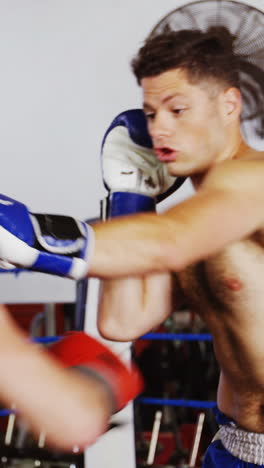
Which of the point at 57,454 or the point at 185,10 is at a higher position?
the point at 185,10

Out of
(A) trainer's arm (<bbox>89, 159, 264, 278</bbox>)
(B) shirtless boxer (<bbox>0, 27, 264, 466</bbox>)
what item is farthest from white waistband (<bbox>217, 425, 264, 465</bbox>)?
(A) trainer's arm (<bbox>89, 159, 264, 278</bbox>)

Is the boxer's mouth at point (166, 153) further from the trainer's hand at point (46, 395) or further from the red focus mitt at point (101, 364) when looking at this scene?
the trainer's hand at point (46, 395)

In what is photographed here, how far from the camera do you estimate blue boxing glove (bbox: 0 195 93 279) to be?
878mm

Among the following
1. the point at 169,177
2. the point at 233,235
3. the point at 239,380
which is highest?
the point at 169,177

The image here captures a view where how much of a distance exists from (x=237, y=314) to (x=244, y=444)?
266mm

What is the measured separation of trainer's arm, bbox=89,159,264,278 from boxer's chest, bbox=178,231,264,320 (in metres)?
0.24

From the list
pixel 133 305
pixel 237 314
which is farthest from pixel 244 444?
pixel 133 305

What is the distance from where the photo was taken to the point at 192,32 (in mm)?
1524

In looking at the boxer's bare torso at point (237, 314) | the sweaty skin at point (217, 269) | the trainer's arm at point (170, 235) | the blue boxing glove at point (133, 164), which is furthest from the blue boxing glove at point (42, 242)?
the blue boxing glove at point (133, 164)

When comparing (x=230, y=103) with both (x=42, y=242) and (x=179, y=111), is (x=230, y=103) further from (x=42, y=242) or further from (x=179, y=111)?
(x=42, y=242)

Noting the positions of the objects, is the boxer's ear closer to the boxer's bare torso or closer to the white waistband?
the boxer's bare torso

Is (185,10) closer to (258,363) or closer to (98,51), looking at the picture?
(258,363)

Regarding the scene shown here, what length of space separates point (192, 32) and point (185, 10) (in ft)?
0.44

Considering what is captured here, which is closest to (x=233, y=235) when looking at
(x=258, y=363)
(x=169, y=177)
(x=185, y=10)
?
(x=258, y=363)
